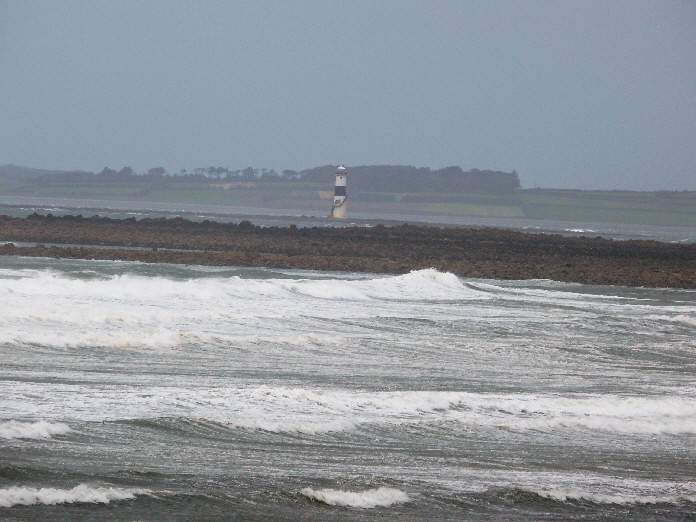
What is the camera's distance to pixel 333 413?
9.08 meters

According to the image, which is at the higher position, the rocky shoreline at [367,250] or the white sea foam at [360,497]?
the rocky shoreline at [367,250]

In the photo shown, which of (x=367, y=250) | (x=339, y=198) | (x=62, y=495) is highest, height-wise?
(x=339, y=198)

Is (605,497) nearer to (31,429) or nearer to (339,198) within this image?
(31,429)

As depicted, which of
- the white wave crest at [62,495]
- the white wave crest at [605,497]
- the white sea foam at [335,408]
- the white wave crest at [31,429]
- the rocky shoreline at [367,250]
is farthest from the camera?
the rocky shoreline at [367,250]

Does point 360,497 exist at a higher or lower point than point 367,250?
lower

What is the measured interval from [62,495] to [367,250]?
31.8 meters

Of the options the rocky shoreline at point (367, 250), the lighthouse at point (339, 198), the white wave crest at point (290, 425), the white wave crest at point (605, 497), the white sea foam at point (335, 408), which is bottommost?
the white wave crest at point (605, 497)

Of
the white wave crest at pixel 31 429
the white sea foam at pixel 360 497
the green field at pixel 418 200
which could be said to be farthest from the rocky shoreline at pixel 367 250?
the green field at pixel 418 200

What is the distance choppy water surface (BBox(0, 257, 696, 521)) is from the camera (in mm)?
6574

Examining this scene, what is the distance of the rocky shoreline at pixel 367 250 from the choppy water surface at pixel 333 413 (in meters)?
12.2

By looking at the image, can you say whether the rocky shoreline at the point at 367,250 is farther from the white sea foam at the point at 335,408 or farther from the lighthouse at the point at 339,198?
the lighthouse at the point at 339,198

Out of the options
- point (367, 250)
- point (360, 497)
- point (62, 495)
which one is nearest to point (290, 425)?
point (360, 497)

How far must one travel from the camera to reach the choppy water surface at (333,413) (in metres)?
6.57

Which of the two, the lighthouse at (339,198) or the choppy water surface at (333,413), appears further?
the lighthouse at (339,198)
